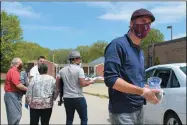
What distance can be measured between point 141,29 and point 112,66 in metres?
0.43

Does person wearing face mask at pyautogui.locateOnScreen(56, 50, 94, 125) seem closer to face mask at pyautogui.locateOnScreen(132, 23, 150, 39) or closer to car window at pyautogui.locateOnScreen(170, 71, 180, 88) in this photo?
car window at pyautogui.locateOnScreen(170, 71, 180, 88)

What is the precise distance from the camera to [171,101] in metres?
7.17

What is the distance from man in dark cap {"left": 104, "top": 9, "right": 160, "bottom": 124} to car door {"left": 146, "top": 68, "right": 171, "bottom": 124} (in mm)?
4099

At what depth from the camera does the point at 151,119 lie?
26.0 ft

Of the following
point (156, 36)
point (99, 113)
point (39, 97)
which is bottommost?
point (99, 113)

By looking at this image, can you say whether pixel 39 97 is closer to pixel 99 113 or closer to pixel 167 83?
pixel 167 83

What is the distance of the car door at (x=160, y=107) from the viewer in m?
7.47

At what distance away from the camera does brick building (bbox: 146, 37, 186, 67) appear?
33.3 metres

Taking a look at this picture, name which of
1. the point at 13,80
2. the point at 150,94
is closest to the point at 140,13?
the point at 150,94

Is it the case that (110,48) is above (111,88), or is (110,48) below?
above

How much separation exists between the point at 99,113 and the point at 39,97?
5597 mm

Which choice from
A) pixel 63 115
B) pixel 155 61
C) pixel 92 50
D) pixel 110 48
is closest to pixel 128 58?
pixel 110 48

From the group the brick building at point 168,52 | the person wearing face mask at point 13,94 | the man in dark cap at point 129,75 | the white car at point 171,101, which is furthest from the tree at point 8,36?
the man in dark cap at point 129,75

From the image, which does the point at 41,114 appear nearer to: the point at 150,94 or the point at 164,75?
the point at 164,75
